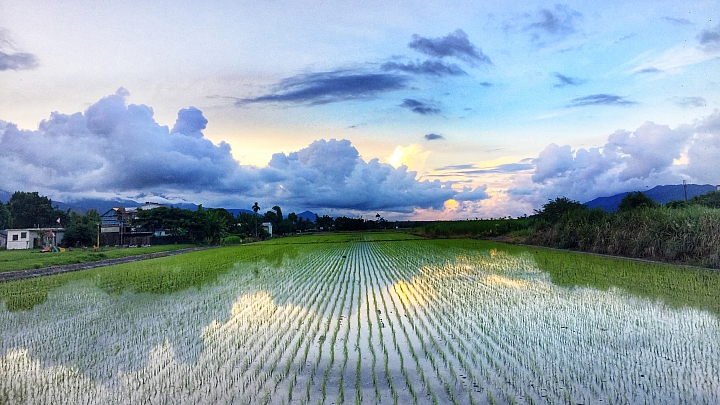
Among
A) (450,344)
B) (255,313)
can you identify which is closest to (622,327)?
(450,344)

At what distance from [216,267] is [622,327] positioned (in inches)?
661

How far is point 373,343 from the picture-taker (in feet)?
22.7

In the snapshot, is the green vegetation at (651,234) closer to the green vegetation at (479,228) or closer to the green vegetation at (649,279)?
the green vegetation at (649,279)

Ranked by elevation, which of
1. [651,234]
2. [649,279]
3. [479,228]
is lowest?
[649,279]

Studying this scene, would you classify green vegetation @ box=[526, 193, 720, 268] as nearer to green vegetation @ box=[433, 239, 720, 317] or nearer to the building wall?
green vegetation @ box=[433, 239, 720, 317]

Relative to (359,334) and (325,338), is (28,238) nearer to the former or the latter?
(325,338)

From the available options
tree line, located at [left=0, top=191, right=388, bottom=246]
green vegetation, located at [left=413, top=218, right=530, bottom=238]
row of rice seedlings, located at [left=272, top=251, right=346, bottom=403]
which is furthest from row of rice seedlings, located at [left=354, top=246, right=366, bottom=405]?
green vegetation, located at [left=413, top=218, right=530, bottom=238]

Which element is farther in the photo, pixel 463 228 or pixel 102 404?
pixel 463 228

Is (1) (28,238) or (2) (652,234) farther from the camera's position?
(1) (28,238)

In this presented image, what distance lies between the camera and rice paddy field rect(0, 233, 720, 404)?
4938 mm

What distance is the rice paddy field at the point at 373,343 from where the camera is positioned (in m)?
4.94

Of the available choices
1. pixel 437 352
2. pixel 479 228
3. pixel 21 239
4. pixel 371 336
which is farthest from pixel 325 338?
A: pixel 479 228

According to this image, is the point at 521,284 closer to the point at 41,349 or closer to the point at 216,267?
the point at 41,349

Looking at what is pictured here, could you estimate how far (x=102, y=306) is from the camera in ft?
35.1
